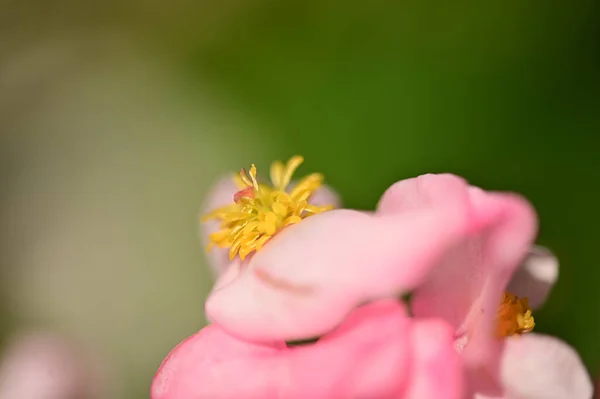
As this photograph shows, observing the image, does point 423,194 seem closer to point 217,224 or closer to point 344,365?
point 344,365

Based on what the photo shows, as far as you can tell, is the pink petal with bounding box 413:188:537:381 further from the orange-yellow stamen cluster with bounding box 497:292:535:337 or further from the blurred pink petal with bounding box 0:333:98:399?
the blurred pink petal with bounding box 0:333:98:399

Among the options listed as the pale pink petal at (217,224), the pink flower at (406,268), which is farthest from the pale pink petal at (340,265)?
the pale pink petal at (217,224)

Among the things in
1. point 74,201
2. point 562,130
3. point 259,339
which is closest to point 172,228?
point 74,201

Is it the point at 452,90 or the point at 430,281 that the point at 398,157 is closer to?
the point at 452,90

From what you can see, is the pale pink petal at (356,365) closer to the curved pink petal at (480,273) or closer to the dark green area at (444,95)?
the curved pink petal at (480,273)

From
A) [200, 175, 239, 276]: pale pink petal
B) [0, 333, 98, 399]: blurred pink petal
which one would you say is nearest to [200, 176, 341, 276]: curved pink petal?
[200, 175, 239, 276]: pale pink petal

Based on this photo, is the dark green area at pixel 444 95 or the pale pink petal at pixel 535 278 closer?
the pale pink petal at pixel 535 278

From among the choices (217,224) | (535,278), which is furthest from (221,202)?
(535,278)
